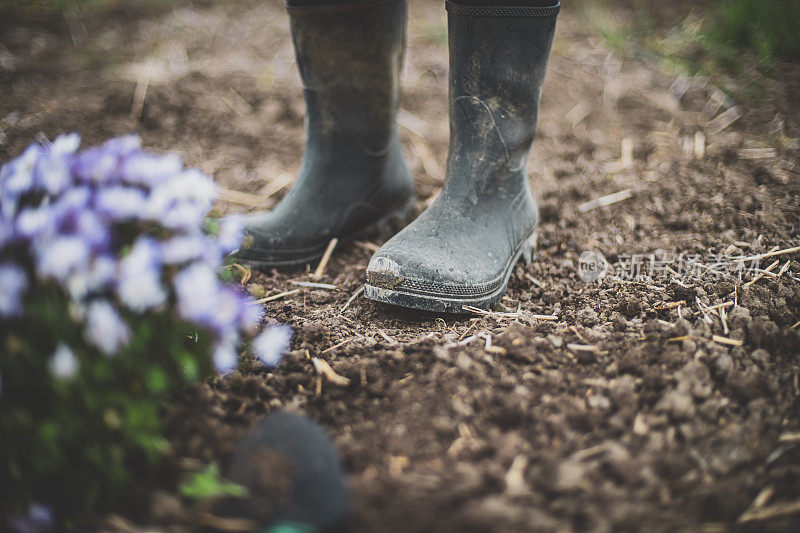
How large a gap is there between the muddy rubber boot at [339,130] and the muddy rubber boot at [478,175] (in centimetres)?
27

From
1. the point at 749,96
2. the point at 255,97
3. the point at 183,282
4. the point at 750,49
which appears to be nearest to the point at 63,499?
the point at 183,282

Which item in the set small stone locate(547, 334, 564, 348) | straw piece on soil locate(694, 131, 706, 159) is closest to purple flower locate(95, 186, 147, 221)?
small stone locate(547, 334, 564, 348)

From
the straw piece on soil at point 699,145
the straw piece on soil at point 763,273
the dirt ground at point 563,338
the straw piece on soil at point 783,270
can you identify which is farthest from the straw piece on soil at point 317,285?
the straw piece on soil at point 699,145

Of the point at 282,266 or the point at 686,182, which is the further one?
the point at 686,182

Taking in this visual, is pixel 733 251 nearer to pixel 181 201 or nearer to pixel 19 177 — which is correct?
pixel 181 201

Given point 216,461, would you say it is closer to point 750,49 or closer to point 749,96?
point 749,96

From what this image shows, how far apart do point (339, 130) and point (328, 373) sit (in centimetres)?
79

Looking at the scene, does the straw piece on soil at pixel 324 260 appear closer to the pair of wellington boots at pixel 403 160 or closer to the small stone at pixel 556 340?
the pair of wellington boots at pixel 403 160

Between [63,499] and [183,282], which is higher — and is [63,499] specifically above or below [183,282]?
below

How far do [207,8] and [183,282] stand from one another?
11.5 ft

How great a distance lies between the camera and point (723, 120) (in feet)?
7.49

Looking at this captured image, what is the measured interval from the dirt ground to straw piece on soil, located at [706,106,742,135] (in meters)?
0.01

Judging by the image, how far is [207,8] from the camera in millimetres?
3568

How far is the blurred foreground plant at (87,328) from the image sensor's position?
2.23 feet
